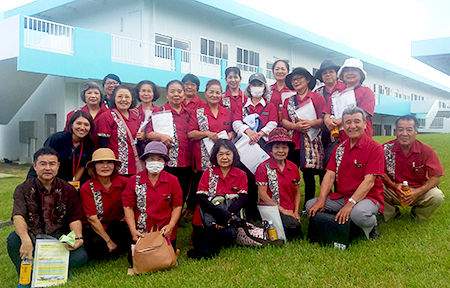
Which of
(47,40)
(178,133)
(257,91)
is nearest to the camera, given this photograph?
(178,133)

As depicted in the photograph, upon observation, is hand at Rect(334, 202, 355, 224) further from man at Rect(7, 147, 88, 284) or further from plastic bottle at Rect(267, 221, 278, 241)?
man at Rect(7, 147, 88, 284)

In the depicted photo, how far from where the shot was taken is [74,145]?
4.18m

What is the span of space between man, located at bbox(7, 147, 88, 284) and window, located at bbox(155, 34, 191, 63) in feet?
32.2

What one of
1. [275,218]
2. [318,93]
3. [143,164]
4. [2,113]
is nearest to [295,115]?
[318,93]

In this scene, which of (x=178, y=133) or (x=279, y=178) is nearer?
(x=279, y=178)

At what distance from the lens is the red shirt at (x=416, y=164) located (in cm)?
452

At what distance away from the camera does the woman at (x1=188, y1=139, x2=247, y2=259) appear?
159 inches

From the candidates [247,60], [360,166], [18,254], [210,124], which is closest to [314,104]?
[360,166]

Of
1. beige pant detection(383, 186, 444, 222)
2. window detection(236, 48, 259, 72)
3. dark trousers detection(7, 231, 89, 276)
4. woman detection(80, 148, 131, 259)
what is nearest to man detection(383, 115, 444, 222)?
beige pant detection(383, 186, 444, 222)

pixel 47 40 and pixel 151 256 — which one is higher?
pixel 47 40

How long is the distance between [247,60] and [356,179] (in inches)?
579

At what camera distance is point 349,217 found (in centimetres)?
394

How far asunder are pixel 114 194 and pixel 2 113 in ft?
42.1

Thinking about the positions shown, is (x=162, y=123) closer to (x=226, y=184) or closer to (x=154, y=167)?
(x=154, y=167)
